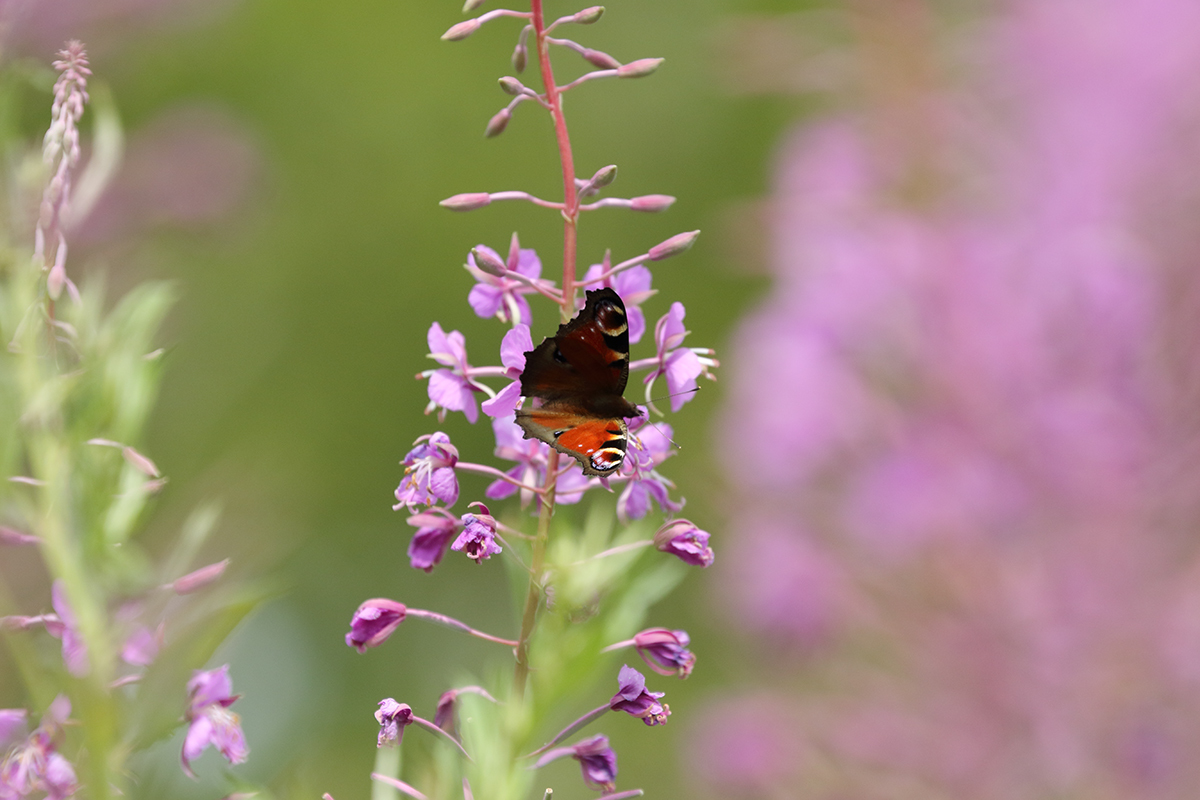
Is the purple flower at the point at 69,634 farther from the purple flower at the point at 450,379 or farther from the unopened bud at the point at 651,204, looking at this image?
the unopened bud at the point at 651,204

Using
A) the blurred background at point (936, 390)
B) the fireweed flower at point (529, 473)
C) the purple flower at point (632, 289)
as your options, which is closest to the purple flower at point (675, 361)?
the purple flower at point (632, 289)

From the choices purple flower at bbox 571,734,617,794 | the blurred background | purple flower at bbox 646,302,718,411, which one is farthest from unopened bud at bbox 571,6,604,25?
the blurred background

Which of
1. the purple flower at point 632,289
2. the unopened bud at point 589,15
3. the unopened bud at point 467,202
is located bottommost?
the purple flower at point 632,289

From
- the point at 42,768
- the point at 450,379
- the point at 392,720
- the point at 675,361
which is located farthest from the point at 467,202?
the point at 42,768

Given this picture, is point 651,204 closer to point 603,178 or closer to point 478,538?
point 603,178

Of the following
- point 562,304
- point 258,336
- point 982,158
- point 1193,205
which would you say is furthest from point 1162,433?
point 258,336

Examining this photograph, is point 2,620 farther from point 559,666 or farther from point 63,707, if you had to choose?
point 559,666
